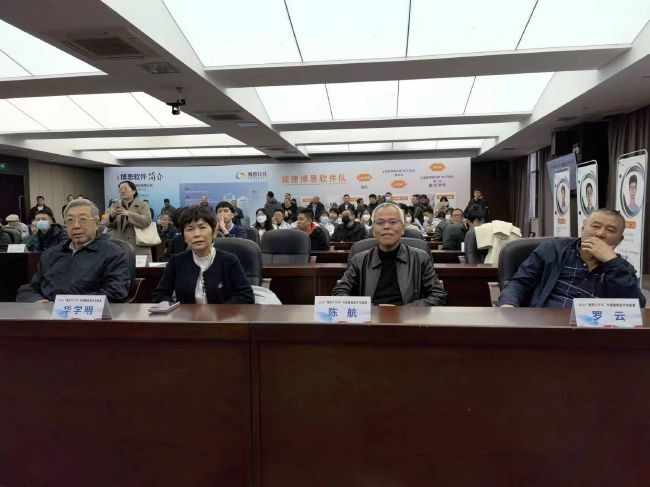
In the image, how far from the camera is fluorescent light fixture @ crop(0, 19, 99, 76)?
4555 millimetres

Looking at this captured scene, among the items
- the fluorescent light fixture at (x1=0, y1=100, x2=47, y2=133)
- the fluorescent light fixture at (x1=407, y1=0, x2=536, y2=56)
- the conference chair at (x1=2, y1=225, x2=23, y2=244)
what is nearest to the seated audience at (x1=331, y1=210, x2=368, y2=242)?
the fluorescent light fixture at (x1=407, y1=0, x2=536, y2=56)

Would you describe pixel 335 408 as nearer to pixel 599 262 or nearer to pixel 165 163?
pixel 599 262

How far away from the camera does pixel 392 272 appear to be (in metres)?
2.01

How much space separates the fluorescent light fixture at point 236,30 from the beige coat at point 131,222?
1.75 metres

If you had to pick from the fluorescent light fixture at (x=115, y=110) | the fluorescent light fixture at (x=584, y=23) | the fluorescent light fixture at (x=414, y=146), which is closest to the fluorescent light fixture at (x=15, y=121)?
the fluorescent light fixture at (x=115, y=110)

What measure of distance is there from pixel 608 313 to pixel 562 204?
522 centimetres

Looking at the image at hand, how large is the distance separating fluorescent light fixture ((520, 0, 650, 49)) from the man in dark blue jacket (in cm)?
284

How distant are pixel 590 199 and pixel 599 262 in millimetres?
3894

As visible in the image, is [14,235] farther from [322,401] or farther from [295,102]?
[322,401]

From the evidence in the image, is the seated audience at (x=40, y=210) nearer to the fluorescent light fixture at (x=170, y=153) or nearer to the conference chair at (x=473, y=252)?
the fluorescent light fixture at (x=170, y=153)

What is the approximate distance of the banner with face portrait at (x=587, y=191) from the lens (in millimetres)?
4959

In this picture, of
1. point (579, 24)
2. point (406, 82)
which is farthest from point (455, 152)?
point (579, 24)

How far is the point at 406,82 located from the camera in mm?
6000

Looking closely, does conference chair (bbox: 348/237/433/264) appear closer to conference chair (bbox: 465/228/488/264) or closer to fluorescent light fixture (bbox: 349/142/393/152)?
conference chair (bbox: 465/228/488/264)
